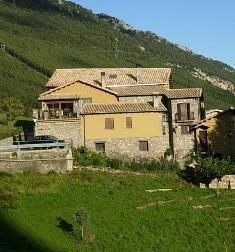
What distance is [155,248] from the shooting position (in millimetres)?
29359

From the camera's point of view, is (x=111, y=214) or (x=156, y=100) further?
(x=156, y=100)

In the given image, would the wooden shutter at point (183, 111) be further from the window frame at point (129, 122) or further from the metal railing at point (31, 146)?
the metal railing at point (31, 146)

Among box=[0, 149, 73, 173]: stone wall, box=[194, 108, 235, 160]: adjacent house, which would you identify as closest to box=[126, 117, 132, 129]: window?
box=[194, 108, 235, 160]: adjacent house

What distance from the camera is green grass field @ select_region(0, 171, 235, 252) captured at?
28.3m

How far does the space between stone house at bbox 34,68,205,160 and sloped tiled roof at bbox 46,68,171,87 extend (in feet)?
13.7

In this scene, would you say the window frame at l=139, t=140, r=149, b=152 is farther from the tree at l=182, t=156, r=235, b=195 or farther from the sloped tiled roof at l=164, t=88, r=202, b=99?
the tree at l=182, t=156, r=235, b=195

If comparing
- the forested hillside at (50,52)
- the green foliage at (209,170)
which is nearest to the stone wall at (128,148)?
the green foliage at (209,170)

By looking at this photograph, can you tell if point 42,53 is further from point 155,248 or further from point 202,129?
point 155,248

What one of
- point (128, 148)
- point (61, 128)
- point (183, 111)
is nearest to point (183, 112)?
point (183, 111)

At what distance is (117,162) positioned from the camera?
46312 mm

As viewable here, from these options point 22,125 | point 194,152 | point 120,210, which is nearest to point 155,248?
point 120,210

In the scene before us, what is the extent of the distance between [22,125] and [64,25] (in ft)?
429

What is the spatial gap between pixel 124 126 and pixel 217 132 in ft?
27.3

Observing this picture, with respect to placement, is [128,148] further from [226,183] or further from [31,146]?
[31,146]
